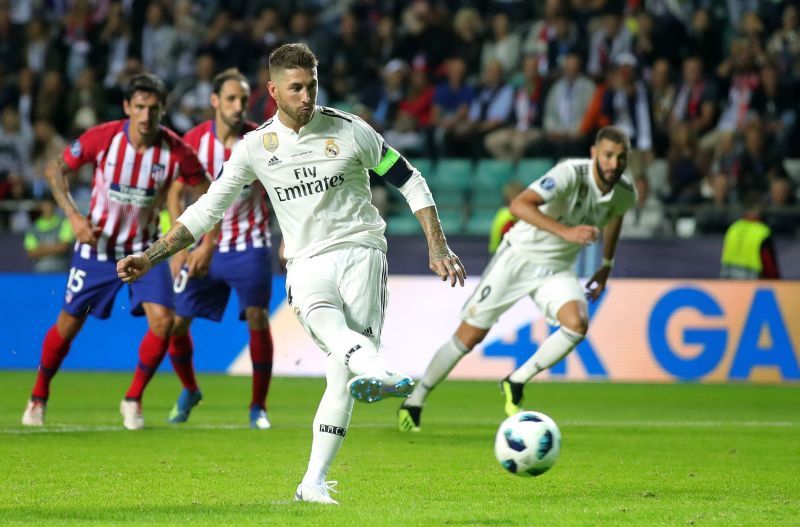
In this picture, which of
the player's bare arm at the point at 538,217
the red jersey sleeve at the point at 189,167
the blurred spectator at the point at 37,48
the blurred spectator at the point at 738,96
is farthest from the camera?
the blurred spectator at the point at 37,48

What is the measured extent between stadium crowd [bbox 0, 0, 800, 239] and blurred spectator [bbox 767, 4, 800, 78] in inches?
0.9

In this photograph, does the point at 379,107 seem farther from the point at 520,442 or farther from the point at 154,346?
the point at 520,442

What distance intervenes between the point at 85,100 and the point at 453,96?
506 centimetres

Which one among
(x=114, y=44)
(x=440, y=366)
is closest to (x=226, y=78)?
(x=440, y=366)

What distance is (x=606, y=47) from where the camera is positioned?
1759 centimetres

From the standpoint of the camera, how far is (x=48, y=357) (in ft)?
30.9

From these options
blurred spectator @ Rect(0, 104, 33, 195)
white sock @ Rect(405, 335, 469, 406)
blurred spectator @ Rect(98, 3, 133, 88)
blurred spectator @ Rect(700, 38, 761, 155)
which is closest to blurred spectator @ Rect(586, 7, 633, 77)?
blurred spectator @ Rect(700, 38, 761, 155)

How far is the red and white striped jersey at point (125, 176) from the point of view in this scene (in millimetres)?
9164

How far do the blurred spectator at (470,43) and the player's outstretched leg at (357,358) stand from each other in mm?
13050

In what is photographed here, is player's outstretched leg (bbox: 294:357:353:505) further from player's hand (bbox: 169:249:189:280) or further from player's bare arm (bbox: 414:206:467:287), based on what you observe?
player's hand (bbox: 169:249:189:280)

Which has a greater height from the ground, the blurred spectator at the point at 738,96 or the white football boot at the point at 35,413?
the blurred spectator at the point at 738,96

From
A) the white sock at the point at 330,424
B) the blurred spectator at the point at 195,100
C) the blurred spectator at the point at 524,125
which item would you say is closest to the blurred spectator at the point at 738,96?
the blurred spectator at the point at 524,125

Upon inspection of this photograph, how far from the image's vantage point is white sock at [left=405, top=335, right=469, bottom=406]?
957 centimetres

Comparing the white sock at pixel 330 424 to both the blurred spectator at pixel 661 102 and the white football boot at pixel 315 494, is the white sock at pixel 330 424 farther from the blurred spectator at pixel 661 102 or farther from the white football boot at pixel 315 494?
the blurred spectator at pixel 661 102
